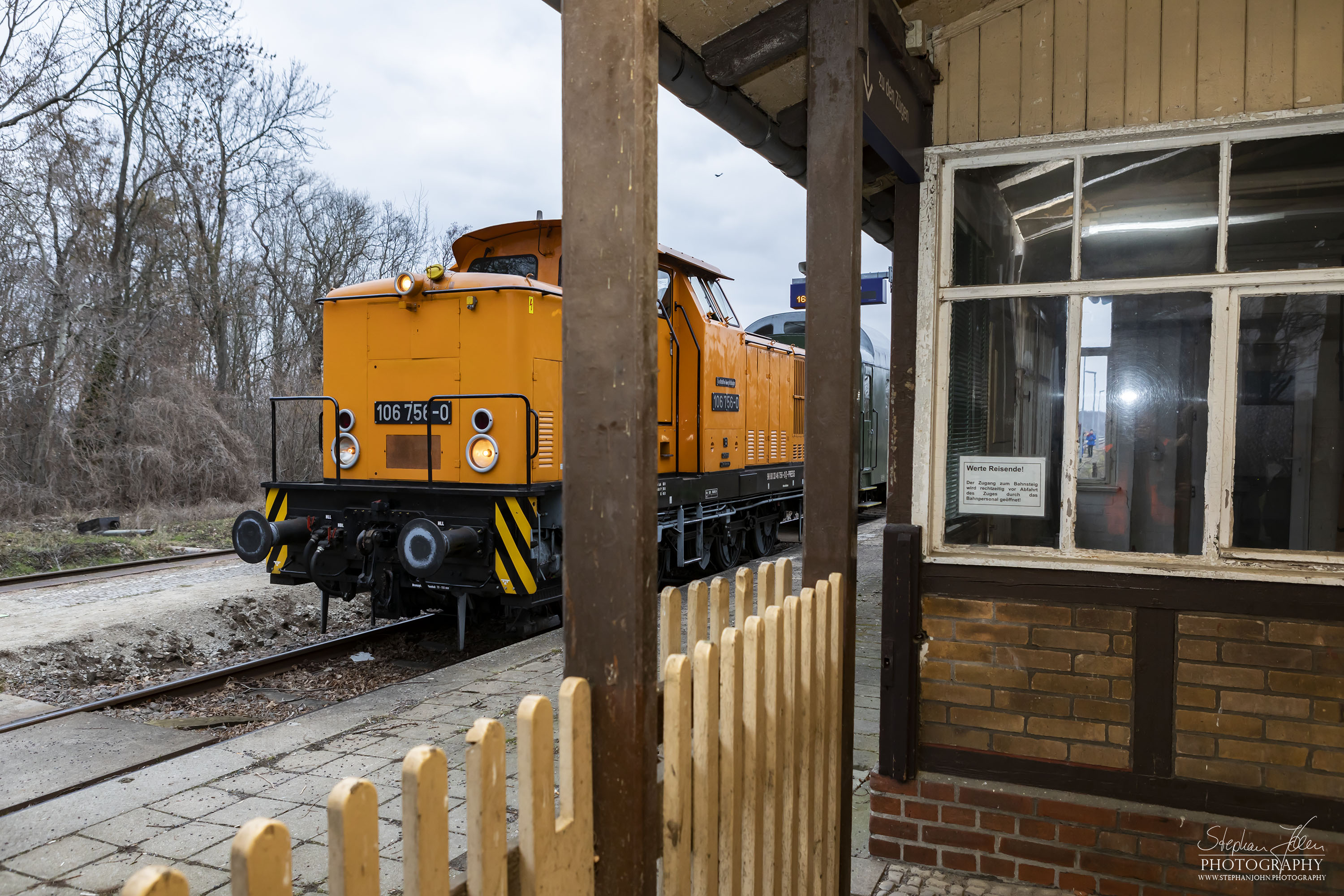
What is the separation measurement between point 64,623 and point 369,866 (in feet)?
22.7

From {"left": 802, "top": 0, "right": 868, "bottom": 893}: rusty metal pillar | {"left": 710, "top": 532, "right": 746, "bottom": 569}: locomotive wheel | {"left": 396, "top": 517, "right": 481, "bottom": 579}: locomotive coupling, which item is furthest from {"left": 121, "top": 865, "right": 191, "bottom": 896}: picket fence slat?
{"left": 710, "top": 532, "right": 746, "bottom": 569}: locomotive wheel

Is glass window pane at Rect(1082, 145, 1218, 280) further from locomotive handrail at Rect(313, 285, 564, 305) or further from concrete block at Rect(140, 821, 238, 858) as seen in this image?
locomotive handrail at Rect(313, 285, 564, 305)

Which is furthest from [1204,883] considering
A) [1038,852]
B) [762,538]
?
[762,538]

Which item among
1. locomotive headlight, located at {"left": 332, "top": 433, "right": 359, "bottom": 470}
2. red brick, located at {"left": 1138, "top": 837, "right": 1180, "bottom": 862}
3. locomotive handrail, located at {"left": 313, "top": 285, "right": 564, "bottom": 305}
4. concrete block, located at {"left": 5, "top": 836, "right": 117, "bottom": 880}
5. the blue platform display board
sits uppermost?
the blue platform display board

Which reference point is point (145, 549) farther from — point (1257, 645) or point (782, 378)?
point (1257, 645)

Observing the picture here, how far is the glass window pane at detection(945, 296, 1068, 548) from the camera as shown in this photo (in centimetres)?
303

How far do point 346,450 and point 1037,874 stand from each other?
5.41 m

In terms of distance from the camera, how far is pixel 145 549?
10141mm

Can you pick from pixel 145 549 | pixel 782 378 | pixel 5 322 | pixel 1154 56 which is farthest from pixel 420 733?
pixel 5 322

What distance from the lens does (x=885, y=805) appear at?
3199mm

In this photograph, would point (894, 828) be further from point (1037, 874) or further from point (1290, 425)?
point (1290, 425)

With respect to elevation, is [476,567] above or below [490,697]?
above

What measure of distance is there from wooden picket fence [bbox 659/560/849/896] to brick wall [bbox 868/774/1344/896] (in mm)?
788

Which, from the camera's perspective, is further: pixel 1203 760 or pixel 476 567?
pixel 476 567
